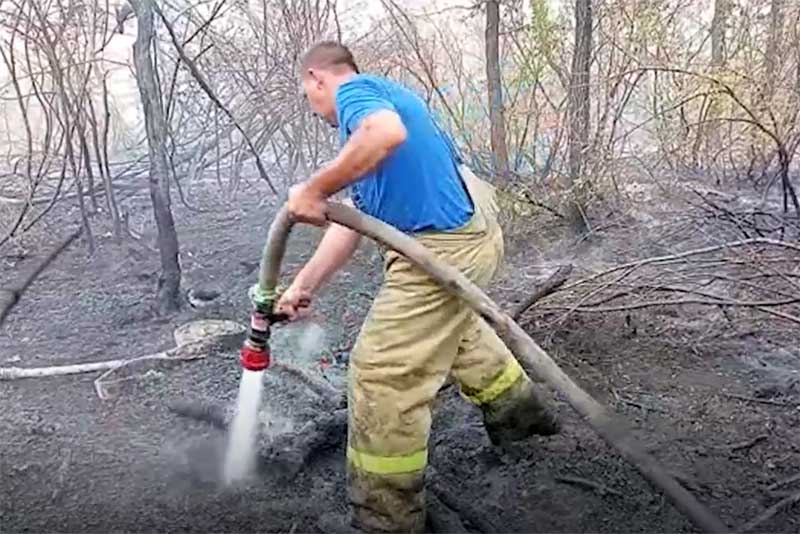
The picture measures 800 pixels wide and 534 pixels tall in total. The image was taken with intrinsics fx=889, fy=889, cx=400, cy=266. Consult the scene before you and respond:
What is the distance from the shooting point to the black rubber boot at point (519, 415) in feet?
10.2

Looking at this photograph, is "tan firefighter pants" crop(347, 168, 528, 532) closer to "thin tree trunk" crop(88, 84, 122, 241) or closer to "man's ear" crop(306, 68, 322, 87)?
"man's ear" crop(306, 68, 322, 87)

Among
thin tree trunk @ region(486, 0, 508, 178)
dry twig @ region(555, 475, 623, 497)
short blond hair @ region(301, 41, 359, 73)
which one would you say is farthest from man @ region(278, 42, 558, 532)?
thin tree trunk @ region(486, 0, 508, 178)

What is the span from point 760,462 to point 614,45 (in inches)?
142

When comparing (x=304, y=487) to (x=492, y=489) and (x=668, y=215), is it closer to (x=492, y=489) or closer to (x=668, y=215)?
(x=492, y=489)

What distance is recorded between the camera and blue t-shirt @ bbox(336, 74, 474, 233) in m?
2.51

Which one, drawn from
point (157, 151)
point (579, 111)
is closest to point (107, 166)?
point (157, 151)

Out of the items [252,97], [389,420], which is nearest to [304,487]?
[389,420]

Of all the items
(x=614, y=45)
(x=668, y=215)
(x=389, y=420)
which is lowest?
(x=668, y=215)

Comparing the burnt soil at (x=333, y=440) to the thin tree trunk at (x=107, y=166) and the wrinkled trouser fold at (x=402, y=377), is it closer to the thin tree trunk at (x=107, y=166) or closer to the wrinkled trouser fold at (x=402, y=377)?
the wrinkled trouser fold at (x=402, y=377)

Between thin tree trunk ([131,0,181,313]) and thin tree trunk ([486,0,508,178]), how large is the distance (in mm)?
2361

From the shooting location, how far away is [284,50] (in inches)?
237

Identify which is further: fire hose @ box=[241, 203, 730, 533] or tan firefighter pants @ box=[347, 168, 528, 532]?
tan firefighter pants @ box=[347, 168, 528, 532]

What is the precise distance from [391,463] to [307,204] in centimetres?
82

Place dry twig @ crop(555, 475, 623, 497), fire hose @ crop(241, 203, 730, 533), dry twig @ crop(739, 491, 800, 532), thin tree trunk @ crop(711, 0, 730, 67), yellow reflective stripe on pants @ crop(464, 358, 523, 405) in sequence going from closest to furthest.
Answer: fire hose @ crop(241, 203, 730, 533)
dry twig @ crop(739, 491, 800, 532)
dry twig @ crop(555, 475, 623, 497)
yellow reflective stripe on pants @ crop(464, 358, 523, 405)
thin tree trunk @ crop(711, 0, 730, 67)
